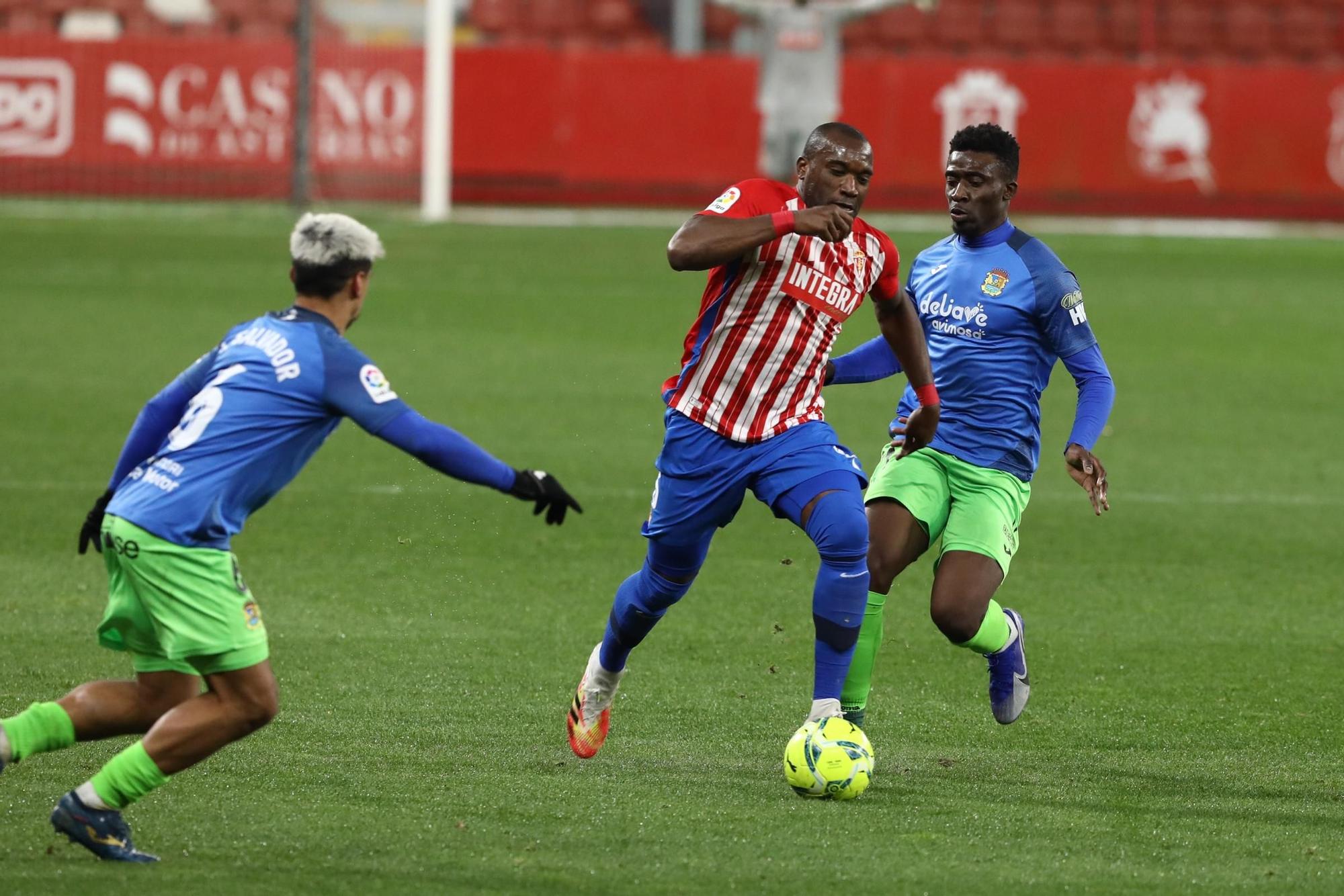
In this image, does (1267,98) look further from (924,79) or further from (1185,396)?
(1185,396)

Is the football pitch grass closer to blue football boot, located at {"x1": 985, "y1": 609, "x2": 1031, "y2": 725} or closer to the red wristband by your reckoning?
blue football boot, located at {"x1": 985, "y1": 609, "x2": 1031, "y2": 725}

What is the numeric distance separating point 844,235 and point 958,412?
121 cm

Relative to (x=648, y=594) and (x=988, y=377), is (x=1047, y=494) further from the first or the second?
(x=648, y=594)

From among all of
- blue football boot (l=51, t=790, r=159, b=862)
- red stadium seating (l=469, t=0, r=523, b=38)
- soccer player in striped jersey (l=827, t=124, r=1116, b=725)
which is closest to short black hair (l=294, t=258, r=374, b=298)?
blue football boot (l=51, t=790, r=159, b=862)

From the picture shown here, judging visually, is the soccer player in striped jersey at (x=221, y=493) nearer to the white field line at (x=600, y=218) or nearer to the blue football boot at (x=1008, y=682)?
the blue football boot at (x=1008, y=682)

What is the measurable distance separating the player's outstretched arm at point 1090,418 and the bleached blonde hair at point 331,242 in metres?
2.37

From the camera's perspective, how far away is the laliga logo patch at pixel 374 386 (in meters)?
4.79

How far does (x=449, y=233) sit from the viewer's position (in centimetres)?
2478

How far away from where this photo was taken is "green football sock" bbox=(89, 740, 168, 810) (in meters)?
4.80

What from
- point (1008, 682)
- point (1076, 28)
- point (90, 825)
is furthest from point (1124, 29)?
point (90, 825)

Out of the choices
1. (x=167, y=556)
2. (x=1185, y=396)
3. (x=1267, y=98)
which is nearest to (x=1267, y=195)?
(x=1267, y=98)

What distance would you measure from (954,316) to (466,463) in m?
2.40

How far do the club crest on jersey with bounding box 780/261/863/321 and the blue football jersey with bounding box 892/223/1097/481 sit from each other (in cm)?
63

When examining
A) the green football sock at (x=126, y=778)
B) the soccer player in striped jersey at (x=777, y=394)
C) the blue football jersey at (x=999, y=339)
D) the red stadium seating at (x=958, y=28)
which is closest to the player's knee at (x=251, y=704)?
the green football sock at (x=126, y=778)
